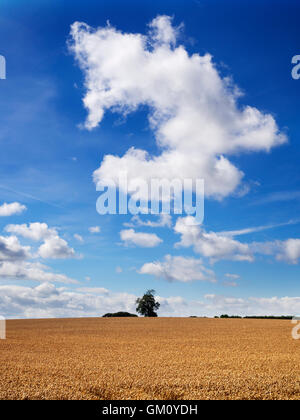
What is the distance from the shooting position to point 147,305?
9069cm

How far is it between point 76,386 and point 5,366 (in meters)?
6.62

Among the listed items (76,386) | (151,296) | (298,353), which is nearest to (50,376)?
(76,386)

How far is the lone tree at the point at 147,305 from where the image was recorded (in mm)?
90312

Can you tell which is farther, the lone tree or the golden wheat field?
the lone tree

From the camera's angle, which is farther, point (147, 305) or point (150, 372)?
point (147, 305)

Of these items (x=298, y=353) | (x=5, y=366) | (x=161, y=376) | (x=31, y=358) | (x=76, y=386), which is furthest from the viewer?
(x=298, y=353)

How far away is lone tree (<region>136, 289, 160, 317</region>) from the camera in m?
90.3

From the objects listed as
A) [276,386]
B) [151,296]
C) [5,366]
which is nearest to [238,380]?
[276,386]

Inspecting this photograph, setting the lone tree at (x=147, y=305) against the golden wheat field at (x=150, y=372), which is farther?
the lone tree at (x=147, y=305)

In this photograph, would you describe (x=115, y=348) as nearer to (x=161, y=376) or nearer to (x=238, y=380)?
(x=161, y=376)

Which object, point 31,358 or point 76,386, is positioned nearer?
point 76,386
